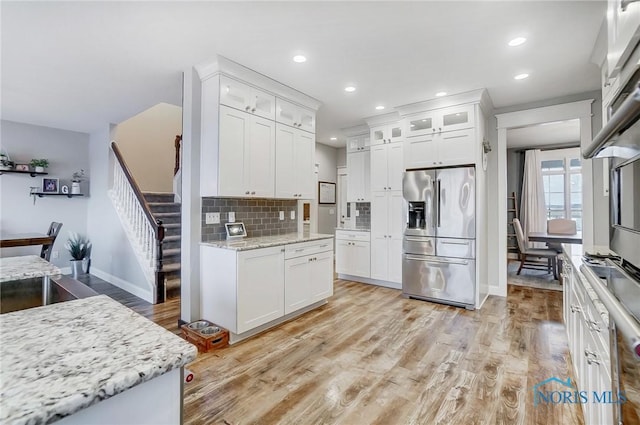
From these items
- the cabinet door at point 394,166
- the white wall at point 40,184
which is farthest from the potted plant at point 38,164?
the cabinet door at point 394,166

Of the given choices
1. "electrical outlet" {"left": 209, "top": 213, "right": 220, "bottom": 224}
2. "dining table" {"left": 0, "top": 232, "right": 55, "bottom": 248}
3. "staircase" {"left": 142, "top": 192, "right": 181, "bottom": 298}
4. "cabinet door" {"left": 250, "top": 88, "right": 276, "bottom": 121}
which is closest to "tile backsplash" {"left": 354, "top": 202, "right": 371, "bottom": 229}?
"cabinet door" {"left": 250, "top": 88, "right": 276, "bottom": 121}

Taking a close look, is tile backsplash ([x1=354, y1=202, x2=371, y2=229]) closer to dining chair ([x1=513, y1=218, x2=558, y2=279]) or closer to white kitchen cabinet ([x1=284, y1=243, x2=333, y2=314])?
white kitchen cabinet ([x1=284, y1=243, x2=333, y2=314])

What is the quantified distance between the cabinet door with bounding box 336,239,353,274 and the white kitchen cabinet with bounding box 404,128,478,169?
1.64 metres

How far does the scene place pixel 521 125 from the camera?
4223 mm

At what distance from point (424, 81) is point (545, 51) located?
1102mm

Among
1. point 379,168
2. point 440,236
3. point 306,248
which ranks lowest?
point 306,248

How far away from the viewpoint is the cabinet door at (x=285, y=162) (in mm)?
3580

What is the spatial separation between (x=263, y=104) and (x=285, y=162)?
0.70m

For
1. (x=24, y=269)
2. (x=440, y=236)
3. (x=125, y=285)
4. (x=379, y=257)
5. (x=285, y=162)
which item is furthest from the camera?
(x=379, y=257)

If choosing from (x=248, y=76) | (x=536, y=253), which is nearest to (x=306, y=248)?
(x=248, y=76)

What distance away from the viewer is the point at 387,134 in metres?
4.71

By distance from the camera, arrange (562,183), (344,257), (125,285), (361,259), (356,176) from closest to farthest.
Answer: (125,285), (361,259), (344,257), (356,176), (562,183)

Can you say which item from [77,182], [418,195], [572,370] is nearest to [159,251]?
[77,182]

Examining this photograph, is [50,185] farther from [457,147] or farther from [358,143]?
[457,147]
